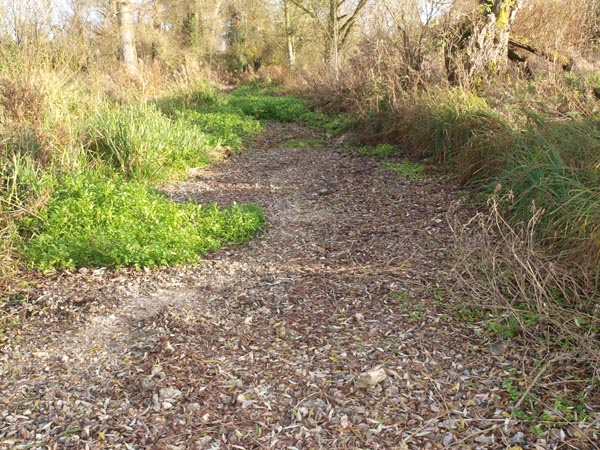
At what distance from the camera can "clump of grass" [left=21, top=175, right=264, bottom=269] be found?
3.90 meters

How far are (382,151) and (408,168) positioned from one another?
100 cm

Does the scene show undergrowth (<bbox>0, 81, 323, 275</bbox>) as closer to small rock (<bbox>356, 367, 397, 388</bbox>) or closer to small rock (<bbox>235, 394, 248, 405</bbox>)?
small rock (<bbox>235, 394, 248, 405</bbox>)

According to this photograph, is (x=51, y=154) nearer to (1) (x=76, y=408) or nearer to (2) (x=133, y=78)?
(1) (x=76, y=408)

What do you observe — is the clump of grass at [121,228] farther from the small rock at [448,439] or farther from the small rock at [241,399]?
the small rock at [448,439]

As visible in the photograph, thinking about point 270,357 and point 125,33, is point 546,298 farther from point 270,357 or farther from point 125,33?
point 125,33

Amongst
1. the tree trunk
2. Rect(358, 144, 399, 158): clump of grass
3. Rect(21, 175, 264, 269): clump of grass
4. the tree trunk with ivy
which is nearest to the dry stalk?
Rect(21, 175, 264, 269): clump of grass

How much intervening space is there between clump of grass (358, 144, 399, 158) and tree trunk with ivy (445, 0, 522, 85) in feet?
4.20

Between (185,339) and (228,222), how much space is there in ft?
5.85

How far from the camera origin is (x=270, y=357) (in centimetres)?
289

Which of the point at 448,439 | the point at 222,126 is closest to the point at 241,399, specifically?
the point at 448,439

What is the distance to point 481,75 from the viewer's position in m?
7.16

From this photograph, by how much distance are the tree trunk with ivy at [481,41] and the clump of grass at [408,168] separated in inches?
58.9

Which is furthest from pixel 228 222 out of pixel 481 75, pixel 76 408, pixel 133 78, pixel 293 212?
pixel 133 78

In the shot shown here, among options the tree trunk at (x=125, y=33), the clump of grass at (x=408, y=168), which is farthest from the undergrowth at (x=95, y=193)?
the tree trunk at (x=125, y=33)
